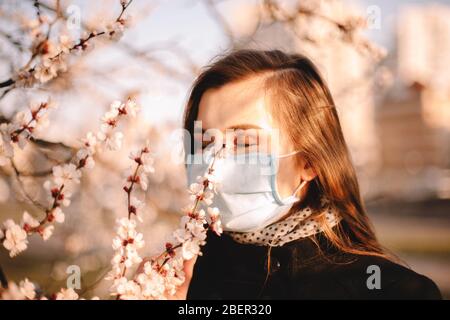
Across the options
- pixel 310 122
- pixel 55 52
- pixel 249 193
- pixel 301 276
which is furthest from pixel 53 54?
pixel 301 276

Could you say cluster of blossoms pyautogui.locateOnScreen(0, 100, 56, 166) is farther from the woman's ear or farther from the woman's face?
the woman's ear

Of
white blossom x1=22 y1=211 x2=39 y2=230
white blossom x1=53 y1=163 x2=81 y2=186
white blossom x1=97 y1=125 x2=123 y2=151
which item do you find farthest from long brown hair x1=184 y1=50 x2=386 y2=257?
white blossom x1=22 y1=211 x2=39 y2=230

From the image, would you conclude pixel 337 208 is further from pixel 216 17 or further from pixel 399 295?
pixel 216 17

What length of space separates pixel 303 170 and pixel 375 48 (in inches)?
53.0

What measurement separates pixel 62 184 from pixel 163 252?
344 millimetres

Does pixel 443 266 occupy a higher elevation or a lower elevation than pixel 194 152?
lower

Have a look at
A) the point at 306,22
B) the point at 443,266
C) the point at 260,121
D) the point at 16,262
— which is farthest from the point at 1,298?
the point at 443,266

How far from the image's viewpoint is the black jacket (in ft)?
4.89

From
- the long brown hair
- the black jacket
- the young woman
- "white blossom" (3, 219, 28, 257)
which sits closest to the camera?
"white blossom" (3, 219, 28, 257)

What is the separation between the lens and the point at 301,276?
5.18ft

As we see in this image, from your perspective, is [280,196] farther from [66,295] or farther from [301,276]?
[66,295]

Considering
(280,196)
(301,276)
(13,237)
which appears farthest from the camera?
(280,196)

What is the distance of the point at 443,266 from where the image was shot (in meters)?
7.10

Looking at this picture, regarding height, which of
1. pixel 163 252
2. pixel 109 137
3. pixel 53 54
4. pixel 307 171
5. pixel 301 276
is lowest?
pixel 301 276
